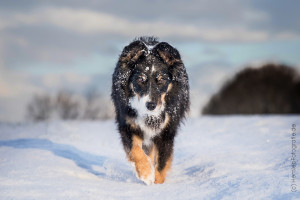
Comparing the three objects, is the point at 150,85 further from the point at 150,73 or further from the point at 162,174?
the point at 162,174

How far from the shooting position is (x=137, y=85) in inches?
216

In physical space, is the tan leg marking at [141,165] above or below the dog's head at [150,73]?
below

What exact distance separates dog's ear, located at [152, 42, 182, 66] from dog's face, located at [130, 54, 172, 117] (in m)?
0.10

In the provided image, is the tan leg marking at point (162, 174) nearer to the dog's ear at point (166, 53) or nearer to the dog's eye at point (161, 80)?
the dog's eye at point (161, 80)

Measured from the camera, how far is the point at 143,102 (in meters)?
5.33

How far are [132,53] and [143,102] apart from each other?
0.90 meters

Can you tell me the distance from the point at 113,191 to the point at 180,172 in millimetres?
1939

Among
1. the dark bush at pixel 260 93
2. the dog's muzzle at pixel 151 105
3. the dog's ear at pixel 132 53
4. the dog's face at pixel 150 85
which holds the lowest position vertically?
the dark bush at pixel 260 93

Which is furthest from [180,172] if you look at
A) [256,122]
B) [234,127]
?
[256,122]

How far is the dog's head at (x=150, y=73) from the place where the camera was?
534 cm

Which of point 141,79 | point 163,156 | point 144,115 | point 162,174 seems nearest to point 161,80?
point 141,79

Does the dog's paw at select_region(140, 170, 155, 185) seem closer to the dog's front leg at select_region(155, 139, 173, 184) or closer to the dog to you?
the dog

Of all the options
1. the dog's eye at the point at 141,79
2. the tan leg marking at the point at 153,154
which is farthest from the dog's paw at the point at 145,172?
the dog's eye at the point at 141,79

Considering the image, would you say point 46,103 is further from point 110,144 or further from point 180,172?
point 180,172
